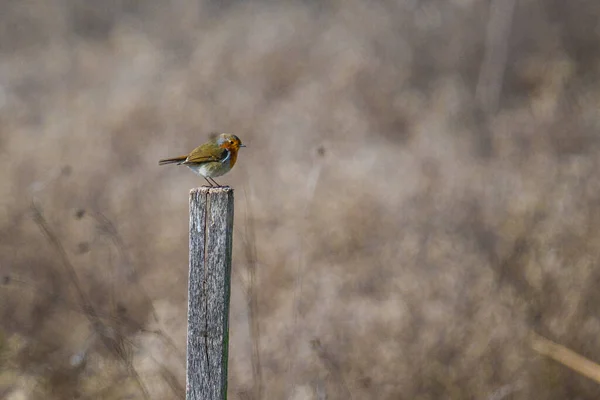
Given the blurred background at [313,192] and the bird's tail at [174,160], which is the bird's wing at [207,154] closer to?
the bird's tail at [174,160]

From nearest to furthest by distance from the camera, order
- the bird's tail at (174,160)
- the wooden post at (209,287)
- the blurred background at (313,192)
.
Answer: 1. the wooden post at (209,287)
2. the bird's tail at (174,160)
3. the blurred background at (313,192)

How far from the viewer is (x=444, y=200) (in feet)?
24.4

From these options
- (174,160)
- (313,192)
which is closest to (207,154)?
(174,160)

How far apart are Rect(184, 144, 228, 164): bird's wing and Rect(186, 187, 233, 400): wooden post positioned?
127 cm

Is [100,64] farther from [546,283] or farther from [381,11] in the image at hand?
[546,283]

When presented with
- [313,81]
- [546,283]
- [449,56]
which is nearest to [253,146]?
[313,81]

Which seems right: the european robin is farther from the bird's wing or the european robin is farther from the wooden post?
the wooden post

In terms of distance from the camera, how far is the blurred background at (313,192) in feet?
16.9

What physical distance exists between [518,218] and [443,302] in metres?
1.22

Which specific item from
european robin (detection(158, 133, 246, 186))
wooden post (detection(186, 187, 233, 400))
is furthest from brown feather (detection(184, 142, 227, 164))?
wooden post (detection(186, 187, 233, 400))

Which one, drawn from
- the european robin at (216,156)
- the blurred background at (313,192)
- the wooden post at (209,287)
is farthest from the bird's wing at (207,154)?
the wooden post at (209,287)

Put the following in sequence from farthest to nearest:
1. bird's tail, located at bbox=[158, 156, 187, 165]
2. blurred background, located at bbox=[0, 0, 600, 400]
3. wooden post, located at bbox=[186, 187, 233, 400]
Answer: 1. blurred background, located at bbox=[0, 0, 600, 400]
2. bird's tail, located at bbox=[158, 156, 187, 165]
3. wooden post, located at bbox=[186, 187, 233, 400]

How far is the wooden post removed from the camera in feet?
8.46

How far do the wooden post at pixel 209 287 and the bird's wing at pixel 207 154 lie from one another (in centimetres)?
127
